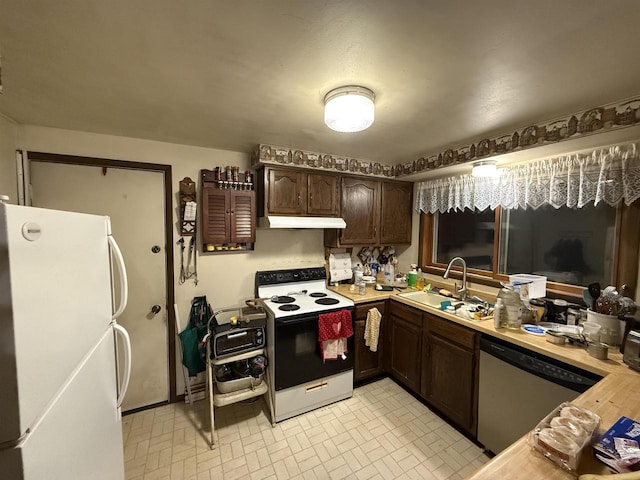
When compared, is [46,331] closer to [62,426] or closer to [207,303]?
[62,426]

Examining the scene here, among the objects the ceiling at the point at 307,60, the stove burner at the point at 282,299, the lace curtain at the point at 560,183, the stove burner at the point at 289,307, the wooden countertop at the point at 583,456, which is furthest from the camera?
the stove burner at the point at 282,299

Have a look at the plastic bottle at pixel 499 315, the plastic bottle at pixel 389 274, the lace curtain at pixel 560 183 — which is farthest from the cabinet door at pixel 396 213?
the plastic bottle at pixel 499 315

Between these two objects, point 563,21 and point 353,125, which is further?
point 353,125

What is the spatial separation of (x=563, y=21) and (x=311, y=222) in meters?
1.92

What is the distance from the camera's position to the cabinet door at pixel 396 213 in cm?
301

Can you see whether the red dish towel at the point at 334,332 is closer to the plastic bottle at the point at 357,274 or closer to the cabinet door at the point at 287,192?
the plastic bottle at the point at 357,274

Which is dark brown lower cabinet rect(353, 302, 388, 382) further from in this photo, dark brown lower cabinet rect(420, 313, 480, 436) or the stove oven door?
dark brown lower cabinet rect(420, 313, 480, 436)

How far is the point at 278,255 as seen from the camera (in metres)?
2.73

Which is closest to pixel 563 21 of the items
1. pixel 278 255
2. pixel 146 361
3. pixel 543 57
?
pixel 543 57

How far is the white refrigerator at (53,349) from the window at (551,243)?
9.46 feet

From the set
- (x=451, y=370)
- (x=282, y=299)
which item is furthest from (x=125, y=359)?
(x=451, y=370)

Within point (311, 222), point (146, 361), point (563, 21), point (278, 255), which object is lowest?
point (146, 361)

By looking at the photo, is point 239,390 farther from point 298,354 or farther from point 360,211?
point 360,211

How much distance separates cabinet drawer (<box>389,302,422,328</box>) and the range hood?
95 cm
